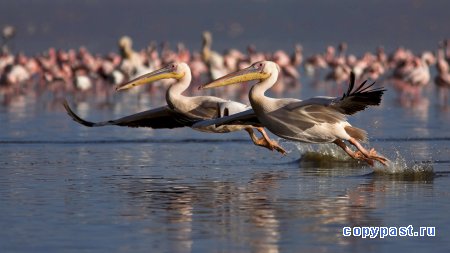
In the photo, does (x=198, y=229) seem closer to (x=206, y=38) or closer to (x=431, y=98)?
(x=431, y=98)

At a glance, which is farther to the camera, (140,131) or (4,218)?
(140,131)

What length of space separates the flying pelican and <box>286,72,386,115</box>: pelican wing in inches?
58.4

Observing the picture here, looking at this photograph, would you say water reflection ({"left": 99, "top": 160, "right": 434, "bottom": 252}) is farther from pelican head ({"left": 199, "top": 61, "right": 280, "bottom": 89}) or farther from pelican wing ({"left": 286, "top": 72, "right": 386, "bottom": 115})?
pelican head ({"left": 199, "top": 61, "right": 280, "bottom": 89})

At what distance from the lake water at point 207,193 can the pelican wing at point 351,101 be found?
26.4 inches

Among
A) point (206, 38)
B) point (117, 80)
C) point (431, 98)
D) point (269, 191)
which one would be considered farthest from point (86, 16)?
point (269, 191)

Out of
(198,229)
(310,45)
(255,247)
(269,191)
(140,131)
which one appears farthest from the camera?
(310,45)

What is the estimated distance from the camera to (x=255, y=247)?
28.7 ft

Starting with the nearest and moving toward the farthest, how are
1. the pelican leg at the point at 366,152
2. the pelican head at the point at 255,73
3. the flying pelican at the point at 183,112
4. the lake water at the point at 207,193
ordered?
1. the lake water at the point at 207,193
2. the pelican leg at the point at 366,152
3. the pelican head at the point at 255,73
4. the flying pelican at the point at 183,112

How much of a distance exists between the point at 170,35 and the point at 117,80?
3860 cm

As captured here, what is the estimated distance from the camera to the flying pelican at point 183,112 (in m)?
13.6

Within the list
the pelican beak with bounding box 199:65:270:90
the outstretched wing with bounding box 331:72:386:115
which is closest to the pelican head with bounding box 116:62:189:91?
the pelican beak with bounding box 199:65:270:90

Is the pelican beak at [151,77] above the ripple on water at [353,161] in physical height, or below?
above

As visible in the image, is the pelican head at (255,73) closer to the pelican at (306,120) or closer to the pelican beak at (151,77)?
the pelican at (306,120)

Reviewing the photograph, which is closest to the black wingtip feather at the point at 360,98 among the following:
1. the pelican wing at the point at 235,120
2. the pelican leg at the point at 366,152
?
the pelican leg at the point at 366,152
